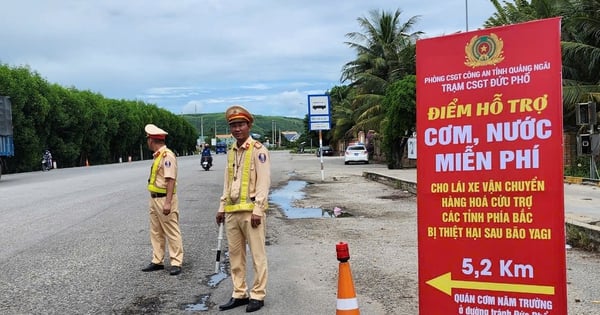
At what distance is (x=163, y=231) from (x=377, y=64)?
29.2 m

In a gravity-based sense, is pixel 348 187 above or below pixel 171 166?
below

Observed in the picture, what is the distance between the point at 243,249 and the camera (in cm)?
545

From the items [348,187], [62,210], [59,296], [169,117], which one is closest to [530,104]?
[59,296]

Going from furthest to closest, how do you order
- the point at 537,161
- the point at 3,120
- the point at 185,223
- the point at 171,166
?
the point at 3,120
the point at 185,223
the point at 171,166
the point at 537,161

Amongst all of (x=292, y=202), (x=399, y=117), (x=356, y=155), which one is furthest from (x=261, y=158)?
(x=356, y=155)

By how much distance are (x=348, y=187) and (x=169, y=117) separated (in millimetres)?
70218

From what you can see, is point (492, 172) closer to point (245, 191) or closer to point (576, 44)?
point (245, 191)

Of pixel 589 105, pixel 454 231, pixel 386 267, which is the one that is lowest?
pixel 386 267

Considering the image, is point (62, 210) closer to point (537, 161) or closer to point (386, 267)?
point (386, 267)

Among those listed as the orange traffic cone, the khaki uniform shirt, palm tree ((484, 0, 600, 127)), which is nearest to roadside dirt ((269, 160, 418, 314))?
the orange traffic cone

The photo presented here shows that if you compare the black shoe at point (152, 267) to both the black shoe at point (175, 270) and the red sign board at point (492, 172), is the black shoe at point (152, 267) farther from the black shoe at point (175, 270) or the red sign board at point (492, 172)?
the red sign board at point (492, 172)

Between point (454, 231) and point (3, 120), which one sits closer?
point (454, 231)

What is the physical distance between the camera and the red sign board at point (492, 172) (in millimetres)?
3408

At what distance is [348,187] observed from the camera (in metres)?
19.0
